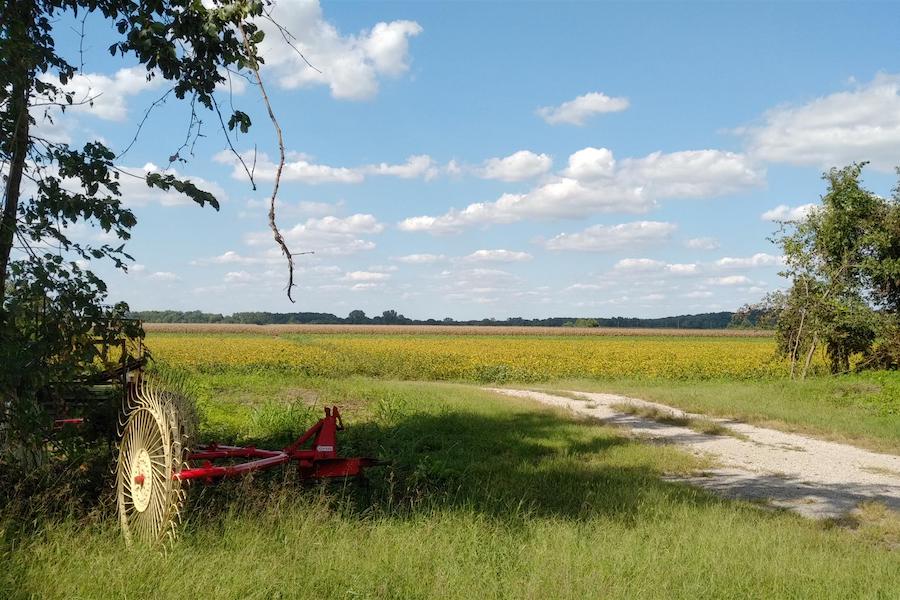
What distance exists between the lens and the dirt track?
27.3 ft

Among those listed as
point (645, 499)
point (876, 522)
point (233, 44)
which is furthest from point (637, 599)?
point (233, 44)

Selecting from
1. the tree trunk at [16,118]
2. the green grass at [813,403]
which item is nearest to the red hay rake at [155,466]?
the tree trunk at [16,118]

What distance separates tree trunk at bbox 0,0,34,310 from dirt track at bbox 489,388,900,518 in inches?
305

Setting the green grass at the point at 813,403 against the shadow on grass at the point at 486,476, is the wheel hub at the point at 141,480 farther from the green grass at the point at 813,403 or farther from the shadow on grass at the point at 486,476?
the green grass at the point at 813,403

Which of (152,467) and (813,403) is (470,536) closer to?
(152,467)

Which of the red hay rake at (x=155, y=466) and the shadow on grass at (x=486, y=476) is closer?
Result: the red hay rake at (x=155, y=466)

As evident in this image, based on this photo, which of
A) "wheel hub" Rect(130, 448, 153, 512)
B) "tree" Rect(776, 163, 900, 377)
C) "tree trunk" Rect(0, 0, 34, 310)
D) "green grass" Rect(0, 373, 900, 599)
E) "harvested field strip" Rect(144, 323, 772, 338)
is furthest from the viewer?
"harvested field strip" Rect(144, 323, 772, 338)

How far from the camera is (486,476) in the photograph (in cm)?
838

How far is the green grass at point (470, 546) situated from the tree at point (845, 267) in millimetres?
17777

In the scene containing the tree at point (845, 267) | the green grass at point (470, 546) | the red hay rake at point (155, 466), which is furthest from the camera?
the tree at point (845, 267)

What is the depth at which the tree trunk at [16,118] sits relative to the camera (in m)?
5.34

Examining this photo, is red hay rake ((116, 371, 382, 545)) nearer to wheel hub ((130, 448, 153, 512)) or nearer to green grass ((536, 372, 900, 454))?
wheel hub ((130, 448, 153, 512))

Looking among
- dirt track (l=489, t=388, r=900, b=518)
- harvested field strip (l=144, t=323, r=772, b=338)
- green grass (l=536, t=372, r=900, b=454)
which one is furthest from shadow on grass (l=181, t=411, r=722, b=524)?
harvested field strip (l=144, t=323, r=772, b=338)

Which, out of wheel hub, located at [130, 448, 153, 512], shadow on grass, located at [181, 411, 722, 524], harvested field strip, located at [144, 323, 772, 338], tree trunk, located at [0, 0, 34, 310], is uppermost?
tree trunk, located at [0, 0, 34, 310]
